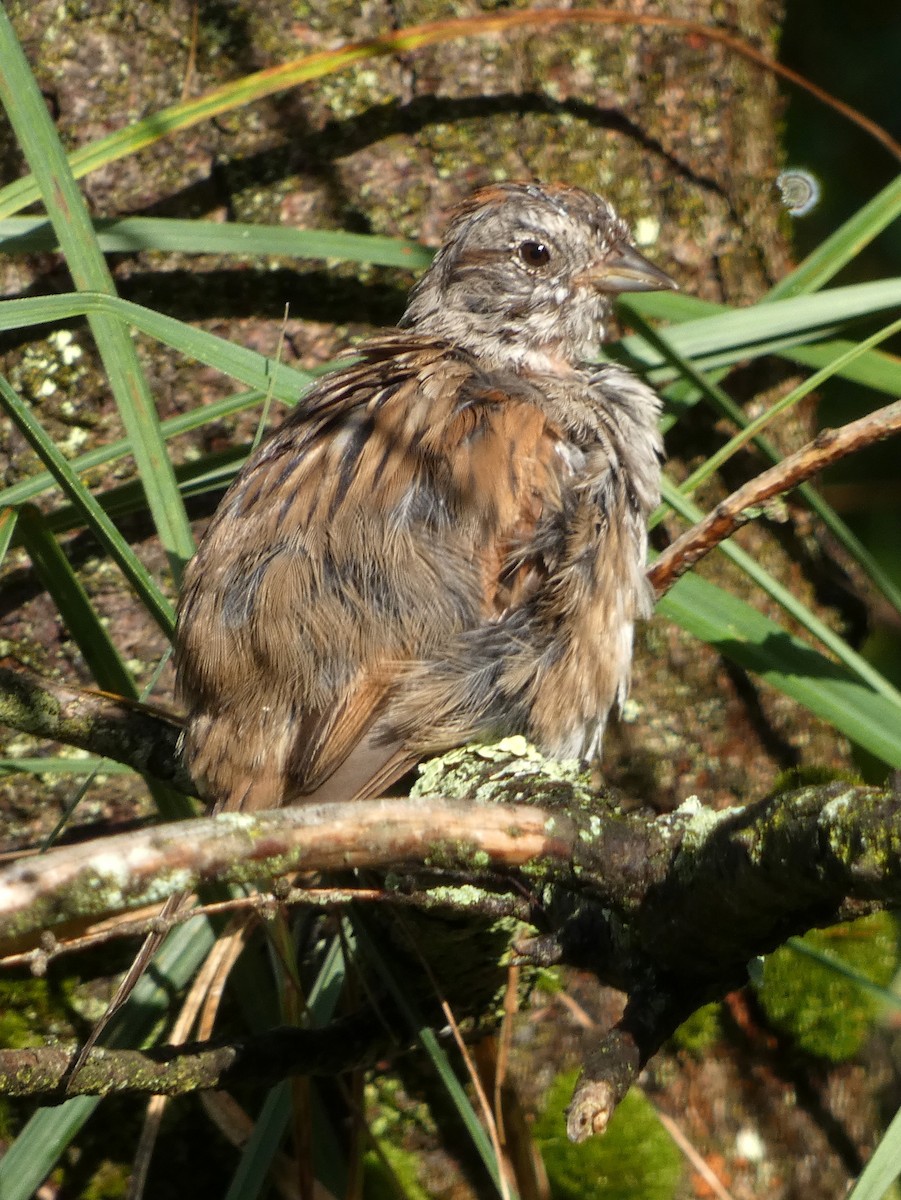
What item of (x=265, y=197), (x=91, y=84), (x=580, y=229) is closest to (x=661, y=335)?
(x=580, y=229)

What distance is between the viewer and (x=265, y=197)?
10.0ft

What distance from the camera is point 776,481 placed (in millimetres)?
2252

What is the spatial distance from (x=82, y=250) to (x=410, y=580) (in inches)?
35.4

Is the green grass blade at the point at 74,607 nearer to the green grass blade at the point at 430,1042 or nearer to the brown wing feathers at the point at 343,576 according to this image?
the brown wing feathers at the point at 343,576

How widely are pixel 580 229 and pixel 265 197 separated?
2.57ft

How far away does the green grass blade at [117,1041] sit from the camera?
2332 millimetres

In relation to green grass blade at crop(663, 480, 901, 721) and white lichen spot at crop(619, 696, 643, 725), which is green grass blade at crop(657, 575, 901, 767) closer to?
green grass blade at crop(663, 480, 901, 721)

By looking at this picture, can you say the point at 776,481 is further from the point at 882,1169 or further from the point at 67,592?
the point at 67,592

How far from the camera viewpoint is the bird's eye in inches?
130

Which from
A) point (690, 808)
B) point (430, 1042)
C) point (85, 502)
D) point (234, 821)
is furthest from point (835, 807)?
point (85, 502)

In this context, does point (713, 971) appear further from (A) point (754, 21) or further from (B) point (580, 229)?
(A) point (754, 21)

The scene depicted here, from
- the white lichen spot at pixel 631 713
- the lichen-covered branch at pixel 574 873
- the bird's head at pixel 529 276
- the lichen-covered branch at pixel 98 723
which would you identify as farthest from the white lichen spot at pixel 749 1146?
the bird's head at pixel 529 276

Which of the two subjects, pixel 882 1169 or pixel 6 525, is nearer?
pixel 882 1169

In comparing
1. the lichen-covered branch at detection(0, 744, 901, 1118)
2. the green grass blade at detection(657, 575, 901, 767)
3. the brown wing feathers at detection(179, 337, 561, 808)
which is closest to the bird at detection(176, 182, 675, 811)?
the brown wing feathers at detection(179, 337, 561, 808)
